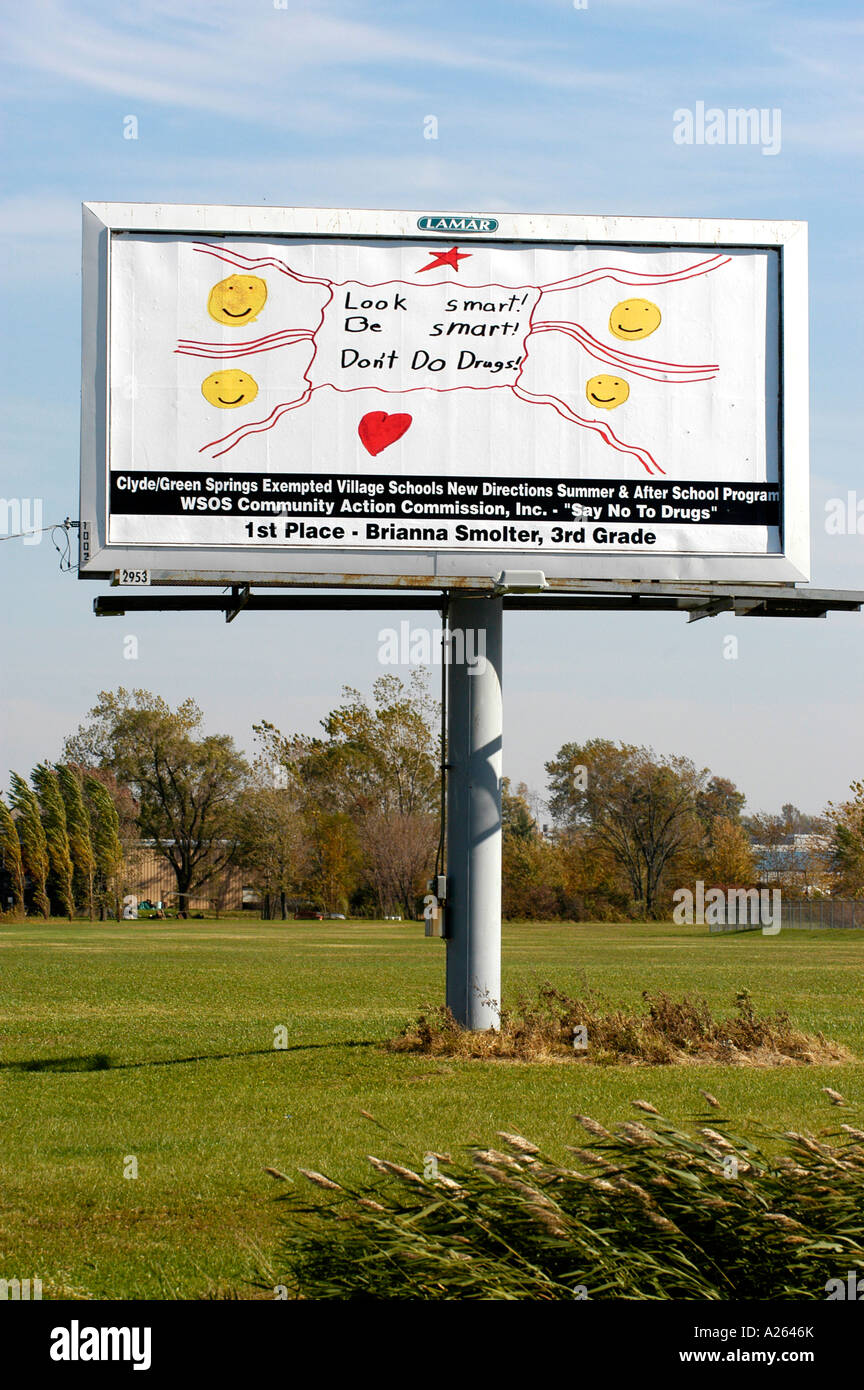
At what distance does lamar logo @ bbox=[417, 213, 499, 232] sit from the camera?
14898 mm

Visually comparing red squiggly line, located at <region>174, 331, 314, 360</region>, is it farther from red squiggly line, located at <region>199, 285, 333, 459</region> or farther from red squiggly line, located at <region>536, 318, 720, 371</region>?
red squiggly line, located at <region>536, 318, 720, 371</region>

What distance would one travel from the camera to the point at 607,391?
49.1 feet

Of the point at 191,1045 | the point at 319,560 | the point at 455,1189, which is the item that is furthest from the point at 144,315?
the point at 455,1189

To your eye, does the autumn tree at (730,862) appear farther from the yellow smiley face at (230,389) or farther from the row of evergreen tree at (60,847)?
the yellow smiley face at (230,389)

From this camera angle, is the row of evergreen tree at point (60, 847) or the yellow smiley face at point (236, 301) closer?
the yellow smiley face at point (236, 301)

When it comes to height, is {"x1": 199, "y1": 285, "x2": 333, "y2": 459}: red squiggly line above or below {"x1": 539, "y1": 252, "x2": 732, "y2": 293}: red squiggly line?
below

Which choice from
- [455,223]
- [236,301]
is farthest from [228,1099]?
[455,223]

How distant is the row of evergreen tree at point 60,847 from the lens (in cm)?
7862

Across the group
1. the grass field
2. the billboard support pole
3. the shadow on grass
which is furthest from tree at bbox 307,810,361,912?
the billboard support pole

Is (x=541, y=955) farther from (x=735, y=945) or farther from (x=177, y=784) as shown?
(x=177, y=784)
